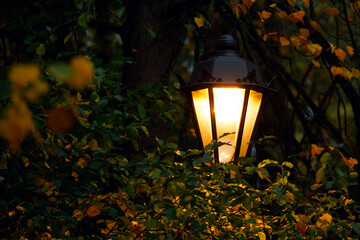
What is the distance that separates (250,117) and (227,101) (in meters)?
0.24

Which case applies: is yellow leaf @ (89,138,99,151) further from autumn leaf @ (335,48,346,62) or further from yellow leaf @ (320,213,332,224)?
autumn leaf @ (335,48,346,62)

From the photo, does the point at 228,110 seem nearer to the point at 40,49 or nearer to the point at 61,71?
the point at 40,49

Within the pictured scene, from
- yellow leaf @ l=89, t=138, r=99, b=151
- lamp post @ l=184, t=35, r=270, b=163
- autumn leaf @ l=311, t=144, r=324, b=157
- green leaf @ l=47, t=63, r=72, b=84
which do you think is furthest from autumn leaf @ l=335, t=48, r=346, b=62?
green leaf @ l=47, t=63, r=72, b=84

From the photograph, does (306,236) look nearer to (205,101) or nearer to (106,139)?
(205,101)

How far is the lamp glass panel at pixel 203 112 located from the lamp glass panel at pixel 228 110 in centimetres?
7

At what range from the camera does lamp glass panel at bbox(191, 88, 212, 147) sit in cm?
312

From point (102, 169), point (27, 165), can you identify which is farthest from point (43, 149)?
point (102, 169)

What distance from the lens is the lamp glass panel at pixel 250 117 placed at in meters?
3.12

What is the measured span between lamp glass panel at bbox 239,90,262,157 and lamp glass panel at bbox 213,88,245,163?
8 centimetres

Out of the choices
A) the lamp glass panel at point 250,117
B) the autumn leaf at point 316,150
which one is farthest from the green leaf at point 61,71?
the autumn leaf at point 316,150

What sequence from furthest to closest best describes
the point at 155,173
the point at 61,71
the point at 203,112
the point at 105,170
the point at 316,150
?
the point at 316,150
the point at 203,112
the point at 105,170
the point at 155,173
the point at 61,71

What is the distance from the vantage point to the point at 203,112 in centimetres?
318

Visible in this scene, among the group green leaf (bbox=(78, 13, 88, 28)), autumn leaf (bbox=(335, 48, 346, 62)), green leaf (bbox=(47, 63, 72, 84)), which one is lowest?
green leaf (bbox=(47, 63, 72, 84))

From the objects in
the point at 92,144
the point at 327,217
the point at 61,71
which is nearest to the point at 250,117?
the point at 327,217
